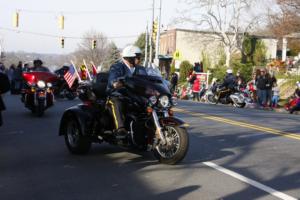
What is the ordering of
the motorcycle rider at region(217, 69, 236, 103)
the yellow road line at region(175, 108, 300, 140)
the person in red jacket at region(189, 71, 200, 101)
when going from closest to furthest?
1. the yellow road line at region(175, 108, 300, 140)
2. the motorcycle rider at region(217, 69, 236, 103)
3. the person in red jacket at region(189, 71, 200, 101)

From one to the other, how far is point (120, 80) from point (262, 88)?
18017mm

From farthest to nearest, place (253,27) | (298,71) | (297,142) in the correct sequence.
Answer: (253,27) → (298,71) → (297,142)

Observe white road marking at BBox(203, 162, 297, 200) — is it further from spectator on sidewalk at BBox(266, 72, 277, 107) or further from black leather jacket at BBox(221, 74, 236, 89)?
black leather jacket at BBox(221, 74, 236, 89)

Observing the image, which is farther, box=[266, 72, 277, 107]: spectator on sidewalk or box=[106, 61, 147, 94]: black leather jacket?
box=[266, 72, 277, 107]: spectator on sidewalk

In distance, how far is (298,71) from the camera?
3878cm

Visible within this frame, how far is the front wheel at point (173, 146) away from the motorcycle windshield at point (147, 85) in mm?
542

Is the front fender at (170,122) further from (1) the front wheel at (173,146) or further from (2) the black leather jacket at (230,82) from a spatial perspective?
(2) the black leather jacket at (230,82)

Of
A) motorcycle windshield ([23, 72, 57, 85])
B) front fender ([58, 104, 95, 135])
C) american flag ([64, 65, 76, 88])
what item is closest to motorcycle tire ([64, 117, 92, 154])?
front fender ([58, 104, 95, 135])

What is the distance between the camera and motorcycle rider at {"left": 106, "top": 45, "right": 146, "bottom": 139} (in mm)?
8328

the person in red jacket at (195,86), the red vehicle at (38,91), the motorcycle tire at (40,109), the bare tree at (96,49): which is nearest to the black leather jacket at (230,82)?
the person in red jacket at (195,86)

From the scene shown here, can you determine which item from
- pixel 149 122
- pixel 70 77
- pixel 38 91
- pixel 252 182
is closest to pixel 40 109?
pixel 38 91

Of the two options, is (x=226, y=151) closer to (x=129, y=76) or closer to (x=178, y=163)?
(x=178, y=163)

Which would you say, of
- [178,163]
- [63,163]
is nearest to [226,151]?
[178,163]

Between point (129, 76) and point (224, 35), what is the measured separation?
50959 mm
